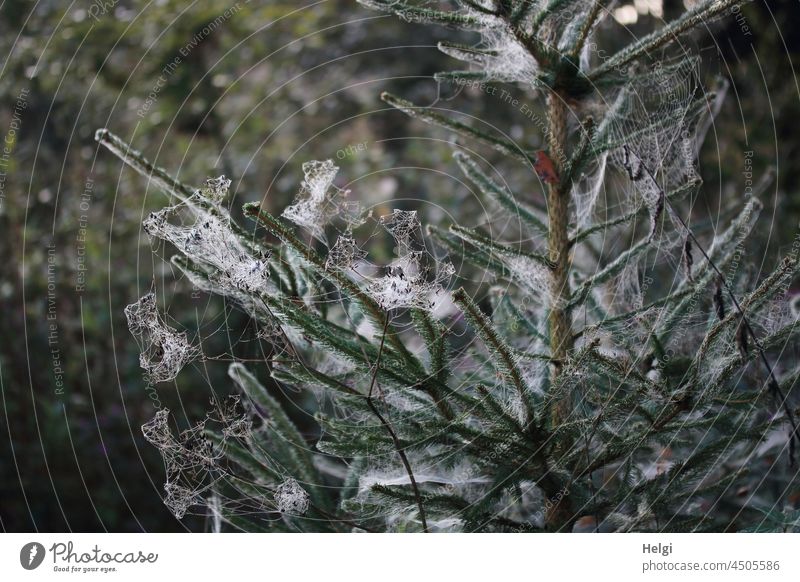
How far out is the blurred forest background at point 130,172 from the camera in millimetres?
1771

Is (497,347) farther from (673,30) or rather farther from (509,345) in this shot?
(673,30)

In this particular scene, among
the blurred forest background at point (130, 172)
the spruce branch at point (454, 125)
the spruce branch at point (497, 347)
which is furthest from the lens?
the blurred forest background at point (130, 172)

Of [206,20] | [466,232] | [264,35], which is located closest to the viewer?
[466,232]

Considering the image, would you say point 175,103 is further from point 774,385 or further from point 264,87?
point 774,385

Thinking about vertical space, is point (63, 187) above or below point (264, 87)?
below

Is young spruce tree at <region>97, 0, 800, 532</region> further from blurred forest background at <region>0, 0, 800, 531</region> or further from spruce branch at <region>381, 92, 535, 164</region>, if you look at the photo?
blurred forest background at <region>0, 0, 800, 531</region>

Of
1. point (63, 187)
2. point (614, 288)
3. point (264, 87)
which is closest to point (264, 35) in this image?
point (264, 87)

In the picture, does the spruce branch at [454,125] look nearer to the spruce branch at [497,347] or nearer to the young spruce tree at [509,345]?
the young spruce tree at [509,345]

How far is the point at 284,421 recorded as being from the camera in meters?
0.77

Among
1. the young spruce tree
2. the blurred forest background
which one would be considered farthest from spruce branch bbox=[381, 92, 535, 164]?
the blurred forest background

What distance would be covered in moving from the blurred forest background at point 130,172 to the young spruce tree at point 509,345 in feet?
2.61
